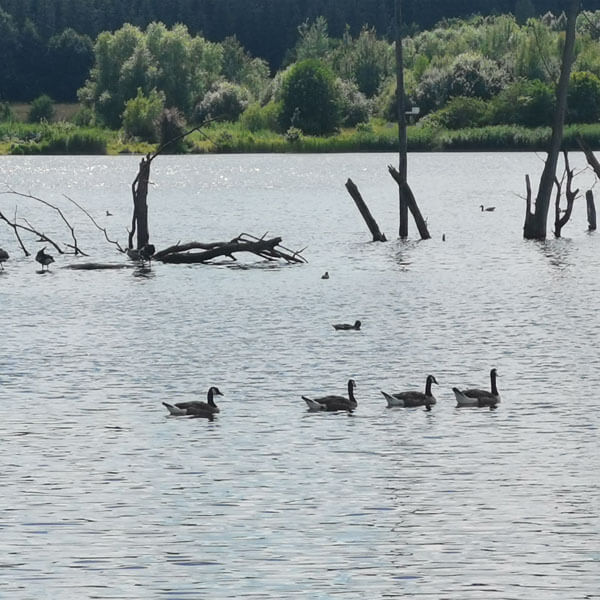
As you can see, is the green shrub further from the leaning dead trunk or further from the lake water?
the leaning dead trunk

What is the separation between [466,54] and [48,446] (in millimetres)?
168576

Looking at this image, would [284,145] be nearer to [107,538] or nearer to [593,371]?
[593,371]

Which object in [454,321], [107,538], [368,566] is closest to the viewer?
[368,566]

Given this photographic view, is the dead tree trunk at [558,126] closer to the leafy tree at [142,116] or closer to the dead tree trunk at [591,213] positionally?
the dead tree trunk at [591,213]

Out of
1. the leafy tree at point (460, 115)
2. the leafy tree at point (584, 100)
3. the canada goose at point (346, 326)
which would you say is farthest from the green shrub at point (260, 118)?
the canada goose at point (346, 326)

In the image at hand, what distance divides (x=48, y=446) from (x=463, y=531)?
744 cm

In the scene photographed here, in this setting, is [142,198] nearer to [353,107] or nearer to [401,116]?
[401,116]

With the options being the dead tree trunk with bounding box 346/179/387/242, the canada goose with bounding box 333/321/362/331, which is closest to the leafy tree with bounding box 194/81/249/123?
the dead tree trunk with bounding box 346/179/387/242

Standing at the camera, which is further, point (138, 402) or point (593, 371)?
point (593, 371)

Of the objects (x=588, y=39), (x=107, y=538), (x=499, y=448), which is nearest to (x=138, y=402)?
(x=499, y=448)

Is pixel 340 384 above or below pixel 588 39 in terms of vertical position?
below

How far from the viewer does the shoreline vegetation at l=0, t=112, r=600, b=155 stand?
165 m

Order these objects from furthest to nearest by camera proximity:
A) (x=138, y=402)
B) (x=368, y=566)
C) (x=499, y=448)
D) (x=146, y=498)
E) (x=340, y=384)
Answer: (x=340, y=384) → (x=138, y=402) → (x=499, y=448) → (x=146, y=498) → (x=368, y=566)

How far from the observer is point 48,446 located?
2345cm
